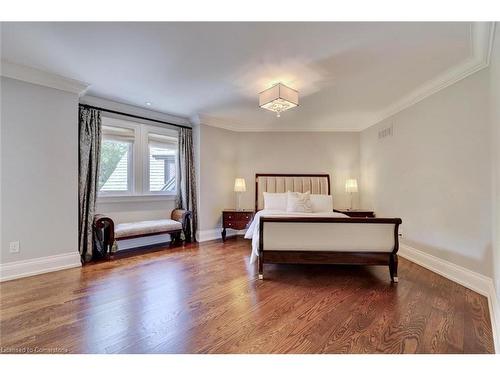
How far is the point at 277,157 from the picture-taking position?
5766 mm

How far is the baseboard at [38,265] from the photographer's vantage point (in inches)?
113

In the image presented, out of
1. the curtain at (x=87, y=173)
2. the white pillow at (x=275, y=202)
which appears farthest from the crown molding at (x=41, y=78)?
the white pillow at (x=275, y=202)

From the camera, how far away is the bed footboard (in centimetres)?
284

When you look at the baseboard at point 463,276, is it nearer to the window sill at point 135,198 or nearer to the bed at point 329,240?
the bed at point 329,240

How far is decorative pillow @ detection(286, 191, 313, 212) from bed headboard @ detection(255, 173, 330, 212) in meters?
0.81

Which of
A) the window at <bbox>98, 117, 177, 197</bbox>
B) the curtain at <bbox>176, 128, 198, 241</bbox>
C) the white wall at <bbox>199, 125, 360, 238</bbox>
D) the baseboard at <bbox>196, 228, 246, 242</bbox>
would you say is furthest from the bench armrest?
the white wall at <bbox>199, 125, 360, 238</bbox>

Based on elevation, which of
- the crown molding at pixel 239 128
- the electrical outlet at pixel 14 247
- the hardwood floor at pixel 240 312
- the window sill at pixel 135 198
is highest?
the crown molding at pixel 239 128

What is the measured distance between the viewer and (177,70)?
301 centimetres

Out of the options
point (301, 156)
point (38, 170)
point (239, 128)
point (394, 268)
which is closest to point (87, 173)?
point (38, 170)

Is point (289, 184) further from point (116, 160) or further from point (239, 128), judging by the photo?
point (116, 160)

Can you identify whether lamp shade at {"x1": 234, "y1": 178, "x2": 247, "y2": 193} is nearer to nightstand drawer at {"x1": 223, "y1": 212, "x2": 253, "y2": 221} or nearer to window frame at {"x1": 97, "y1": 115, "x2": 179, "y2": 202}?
nightstand drawer at {"x1": 223, "y1": 212, "x2": 253, "y2": 221}

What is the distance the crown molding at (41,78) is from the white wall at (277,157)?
2.63 meters

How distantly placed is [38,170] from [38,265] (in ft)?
4.09
